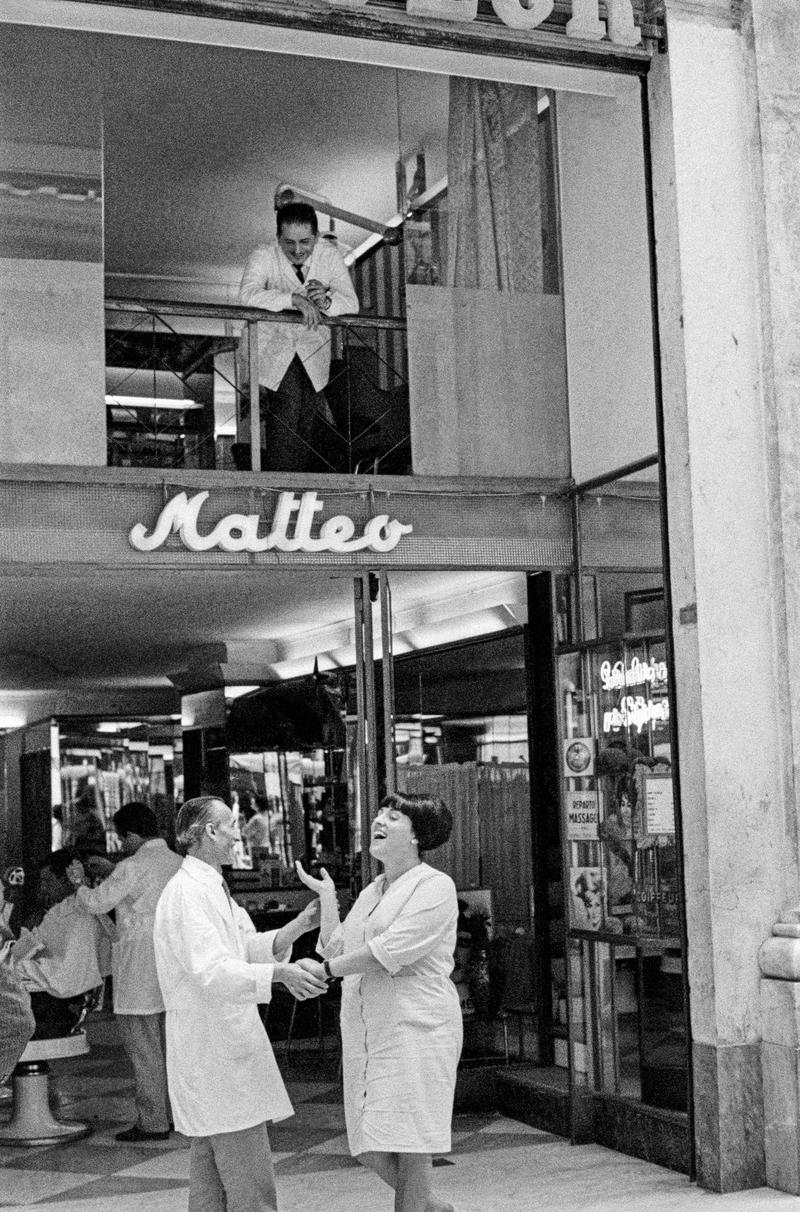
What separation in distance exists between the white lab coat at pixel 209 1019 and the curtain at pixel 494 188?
178 inches

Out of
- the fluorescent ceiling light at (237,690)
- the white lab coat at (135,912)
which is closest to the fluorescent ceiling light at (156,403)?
the fluorescent ceiling light at (237,690)

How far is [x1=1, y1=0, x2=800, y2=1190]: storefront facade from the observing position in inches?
272

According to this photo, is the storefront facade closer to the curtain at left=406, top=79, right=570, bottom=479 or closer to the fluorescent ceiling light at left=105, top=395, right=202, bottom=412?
the curtain at left=406, top=79, right=570, bottom=479

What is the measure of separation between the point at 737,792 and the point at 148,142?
21.5ft

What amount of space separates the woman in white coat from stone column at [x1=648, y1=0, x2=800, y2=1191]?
1679mm

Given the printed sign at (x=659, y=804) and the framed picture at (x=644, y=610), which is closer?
the printed sign at (x=659, y=804)

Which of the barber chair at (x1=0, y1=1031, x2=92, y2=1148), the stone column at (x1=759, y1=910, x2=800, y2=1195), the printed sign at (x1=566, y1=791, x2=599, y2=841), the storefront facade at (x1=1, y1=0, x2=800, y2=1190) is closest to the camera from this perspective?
the stone column at (x1=759, y1=910, x2=800, y2=1195)

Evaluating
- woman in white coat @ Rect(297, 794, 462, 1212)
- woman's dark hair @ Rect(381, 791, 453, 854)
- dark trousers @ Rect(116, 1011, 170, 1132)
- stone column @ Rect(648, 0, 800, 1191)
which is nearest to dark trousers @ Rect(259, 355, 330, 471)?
stone column @ Rect(648, 0, 800, 1191)

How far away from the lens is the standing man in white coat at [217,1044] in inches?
198

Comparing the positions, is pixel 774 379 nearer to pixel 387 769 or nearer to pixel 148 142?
pixel 387 769

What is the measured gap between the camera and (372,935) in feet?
18.2

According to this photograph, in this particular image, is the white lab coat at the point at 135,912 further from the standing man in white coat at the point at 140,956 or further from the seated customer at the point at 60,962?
the seated customer at the point at 60,962

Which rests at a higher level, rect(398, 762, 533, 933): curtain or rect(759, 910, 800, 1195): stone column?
rect(398, 762, 533, 933): curtain

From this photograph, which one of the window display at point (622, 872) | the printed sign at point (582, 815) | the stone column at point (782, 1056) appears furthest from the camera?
the printed sign at point (582, 815)
